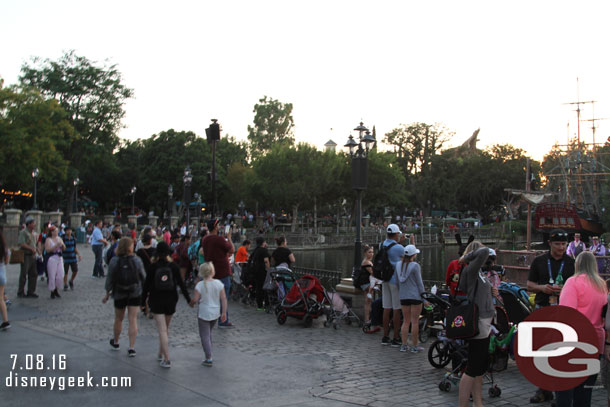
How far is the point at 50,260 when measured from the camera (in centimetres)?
1370

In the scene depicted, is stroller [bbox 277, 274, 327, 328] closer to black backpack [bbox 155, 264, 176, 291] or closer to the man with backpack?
the man with backpack

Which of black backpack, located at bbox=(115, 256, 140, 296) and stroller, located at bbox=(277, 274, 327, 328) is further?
stroller, located at bbox=(277, 274, 327, 328)

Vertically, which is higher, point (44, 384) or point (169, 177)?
point (169, 177)

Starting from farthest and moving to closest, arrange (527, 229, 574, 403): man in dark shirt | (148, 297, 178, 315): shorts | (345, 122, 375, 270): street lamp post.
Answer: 1. (345, 122, 375, 270): street lamp post
2. (148, 297, 178, 315): shorts
3. (527, 229, 574, 403): man in dark shirt

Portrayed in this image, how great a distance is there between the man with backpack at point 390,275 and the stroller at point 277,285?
8.90ft

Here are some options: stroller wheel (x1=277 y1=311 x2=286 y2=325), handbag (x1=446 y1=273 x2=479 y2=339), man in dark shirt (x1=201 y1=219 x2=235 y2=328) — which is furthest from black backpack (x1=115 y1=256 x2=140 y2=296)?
handbag (x1=446 y1=273 x2=479 y2=339)

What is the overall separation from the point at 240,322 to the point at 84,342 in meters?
3.50

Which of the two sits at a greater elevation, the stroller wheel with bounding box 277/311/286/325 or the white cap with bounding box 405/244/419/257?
the white cap with bounding box 405/244/419/257

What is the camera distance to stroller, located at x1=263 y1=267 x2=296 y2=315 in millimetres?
12109

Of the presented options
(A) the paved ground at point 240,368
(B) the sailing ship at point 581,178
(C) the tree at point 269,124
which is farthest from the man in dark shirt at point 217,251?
(C) the tree at point 269,124

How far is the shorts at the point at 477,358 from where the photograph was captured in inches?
211

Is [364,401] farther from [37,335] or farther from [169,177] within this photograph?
[169,177]

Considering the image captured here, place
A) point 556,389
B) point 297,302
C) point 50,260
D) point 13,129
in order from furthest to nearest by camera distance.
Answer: point 13,129 → point 50,260 → point 297,302 → point 556,389

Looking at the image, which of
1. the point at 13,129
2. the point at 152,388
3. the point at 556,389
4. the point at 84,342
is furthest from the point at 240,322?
the point at 13,129
